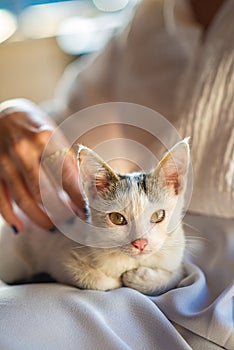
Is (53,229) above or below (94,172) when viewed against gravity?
below

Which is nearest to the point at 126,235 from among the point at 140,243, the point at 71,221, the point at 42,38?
the point at 140,243

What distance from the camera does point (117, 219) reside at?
1.59 ft

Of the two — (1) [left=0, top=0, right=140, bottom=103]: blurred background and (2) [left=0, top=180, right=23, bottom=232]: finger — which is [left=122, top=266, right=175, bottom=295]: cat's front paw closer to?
(2) [left=0, top=180, right=23, bottom=232]: finger

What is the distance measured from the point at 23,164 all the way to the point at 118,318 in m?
0.23

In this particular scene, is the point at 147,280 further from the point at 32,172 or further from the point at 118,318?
the point at 32,172

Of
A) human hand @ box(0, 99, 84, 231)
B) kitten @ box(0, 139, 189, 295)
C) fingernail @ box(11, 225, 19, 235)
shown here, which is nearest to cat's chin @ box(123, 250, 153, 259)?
kitten @ box(0, 139, 189, 295)

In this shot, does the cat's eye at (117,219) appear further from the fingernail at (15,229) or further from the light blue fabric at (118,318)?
the fingernail at (15,229)

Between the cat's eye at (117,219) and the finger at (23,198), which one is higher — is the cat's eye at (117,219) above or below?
above

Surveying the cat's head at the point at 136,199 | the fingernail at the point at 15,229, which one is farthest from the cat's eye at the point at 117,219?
the fingernail at the point at 15,229

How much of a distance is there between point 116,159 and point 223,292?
212mm

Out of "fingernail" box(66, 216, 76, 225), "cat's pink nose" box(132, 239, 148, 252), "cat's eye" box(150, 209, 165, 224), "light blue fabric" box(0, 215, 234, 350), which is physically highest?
"cat's eye" box(150, 209, 165, 224)

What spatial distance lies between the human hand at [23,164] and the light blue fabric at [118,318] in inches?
4.5

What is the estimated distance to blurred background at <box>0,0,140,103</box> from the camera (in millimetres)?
1767

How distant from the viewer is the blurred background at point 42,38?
177 cm
